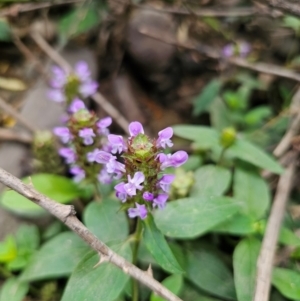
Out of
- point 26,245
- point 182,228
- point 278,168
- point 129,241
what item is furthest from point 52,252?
point 278,168

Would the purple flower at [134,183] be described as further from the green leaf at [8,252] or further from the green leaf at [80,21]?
the green leaf at [80,21]

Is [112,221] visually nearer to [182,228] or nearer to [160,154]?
[182,228]

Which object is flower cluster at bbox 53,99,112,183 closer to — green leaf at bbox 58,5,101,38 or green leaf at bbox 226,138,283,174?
green leaf at bbox 226,138,283,174

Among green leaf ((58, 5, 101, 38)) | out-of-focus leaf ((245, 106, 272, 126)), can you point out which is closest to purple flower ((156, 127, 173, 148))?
out-of-focus leaf ((245, 106, 272, 126))

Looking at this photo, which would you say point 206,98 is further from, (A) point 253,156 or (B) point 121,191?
(B) point 121,191

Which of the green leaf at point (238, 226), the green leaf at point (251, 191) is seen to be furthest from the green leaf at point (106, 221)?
the green leaf at point (251, 191)
